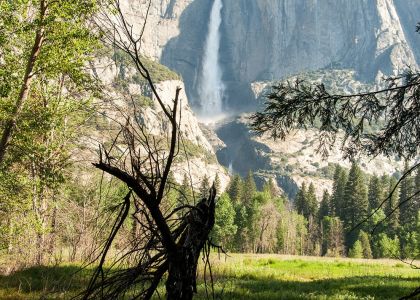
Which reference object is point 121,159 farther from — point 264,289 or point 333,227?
point 333,227

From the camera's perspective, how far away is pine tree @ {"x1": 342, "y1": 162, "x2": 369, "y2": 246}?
8950 cm

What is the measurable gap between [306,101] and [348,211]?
9064 cm

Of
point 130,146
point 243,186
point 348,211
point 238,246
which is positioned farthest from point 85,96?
point 243,186

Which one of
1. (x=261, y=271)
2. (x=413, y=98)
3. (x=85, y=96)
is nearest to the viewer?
(x=413, y=98)

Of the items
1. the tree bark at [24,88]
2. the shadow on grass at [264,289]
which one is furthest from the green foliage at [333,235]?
the tree bark at [24,88]

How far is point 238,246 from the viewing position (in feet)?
286

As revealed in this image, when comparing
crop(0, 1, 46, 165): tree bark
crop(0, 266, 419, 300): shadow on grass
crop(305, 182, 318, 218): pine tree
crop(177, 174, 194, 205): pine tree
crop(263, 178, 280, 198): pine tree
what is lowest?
crop(0, 266, 419, 300): shadow on grass

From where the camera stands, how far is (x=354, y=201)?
90188mm

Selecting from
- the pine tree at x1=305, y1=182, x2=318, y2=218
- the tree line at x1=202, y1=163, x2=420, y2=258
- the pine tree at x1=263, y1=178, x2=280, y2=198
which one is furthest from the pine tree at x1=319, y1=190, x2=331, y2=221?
the pine tree at x1=263, y1=178, x2=280, y2=198

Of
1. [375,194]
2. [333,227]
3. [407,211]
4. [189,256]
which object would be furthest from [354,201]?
[189,256]

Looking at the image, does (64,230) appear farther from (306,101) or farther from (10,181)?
(306,101)

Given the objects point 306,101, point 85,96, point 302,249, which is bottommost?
point 302,249

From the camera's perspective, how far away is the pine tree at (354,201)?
89.5 meters

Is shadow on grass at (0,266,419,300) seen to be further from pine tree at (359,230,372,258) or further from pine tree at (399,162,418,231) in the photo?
pine tree at (399,162,418,231)
